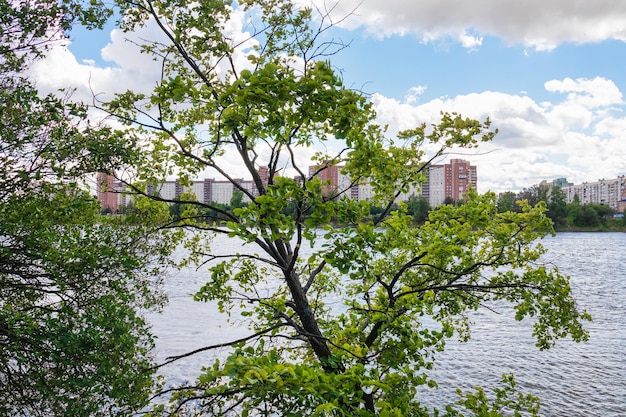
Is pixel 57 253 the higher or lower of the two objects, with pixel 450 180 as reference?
lower

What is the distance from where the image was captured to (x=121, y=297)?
27.1 ft

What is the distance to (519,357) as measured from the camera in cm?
2097

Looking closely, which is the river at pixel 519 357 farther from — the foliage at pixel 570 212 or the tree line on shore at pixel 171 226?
the foliage at pixel 570 212

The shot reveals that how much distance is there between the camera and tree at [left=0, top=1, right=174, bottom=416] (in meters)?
7.25

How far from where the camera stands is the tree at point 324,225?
15.7 ft

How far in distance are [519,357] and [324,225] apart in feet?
63.4

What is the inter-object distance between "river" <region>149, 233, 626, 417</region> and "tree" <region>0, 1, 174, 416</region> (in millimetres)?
9528

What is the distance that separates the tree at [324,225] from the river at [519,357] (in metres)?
8.32

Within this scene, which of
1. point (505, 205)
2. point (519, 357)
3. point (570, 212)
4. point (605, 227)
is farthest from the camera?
point (605, 227)

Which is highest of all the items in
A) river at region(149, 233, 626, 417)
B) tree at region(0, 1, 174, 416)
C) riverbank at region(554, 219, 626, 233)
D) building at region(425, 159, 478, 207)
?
building at region(425, 159, 478, 207)

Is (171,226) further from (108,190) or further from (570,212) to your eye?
(570,212)

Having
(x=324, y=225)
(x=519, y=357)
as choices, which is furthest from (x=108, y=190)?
(x=519, y=357)

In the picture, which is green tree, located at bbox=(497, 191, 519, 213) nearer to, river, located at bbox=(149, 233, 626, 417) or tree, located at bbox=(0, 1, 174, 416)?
river, located at bbox=(149, 233, 626, 417)

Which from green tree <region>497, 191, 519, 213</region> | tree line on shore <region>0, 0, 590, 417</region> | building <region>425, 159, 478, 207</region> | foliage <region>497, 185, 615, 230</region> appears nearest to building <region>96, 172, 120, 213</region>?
tree line on shore <region>0, 0, 590, 417</region>
